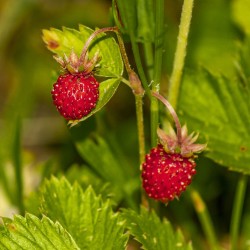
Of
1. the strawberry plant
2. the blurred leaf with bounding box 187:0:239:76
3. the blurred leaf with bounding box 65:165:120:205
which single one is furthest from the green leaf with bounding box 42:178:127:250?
the blurred leaf with bounding box 187:0:239:76

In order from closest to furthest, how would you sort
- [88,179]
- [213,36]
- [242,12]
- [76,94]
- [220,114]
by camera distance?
1. [76,94]
2. [220,114]
3. [88,179]
4. [242,12]
5. [213,36]

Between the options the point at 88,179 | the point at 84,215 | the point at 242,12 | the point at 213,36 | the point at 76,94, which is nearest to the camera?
the point at 76,94

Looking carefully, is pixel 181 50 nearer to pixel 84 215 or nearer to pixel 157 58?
pixel 157 58

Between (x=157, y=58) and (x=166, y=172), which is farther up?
(x=157, y=58)

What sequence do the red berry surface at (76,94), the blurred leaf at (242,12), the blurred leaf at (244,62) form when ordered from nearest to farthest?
the red berry surface at (76,94), the blurred leaf at (244,62), the blurred leaf at (242,12)

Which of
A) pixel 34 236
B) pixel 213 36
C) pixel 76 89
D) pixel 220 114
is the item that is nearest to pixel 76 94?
pixel 76 89

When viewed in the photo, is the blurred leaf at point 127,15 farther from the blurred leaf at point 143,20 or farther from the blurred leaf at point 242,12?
the blurred leaf at point 242,12

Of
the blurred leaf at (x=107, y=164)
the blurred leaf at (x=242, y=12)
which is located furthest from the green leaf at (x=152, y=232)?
the blurred leaf at (x=242, y=12)
